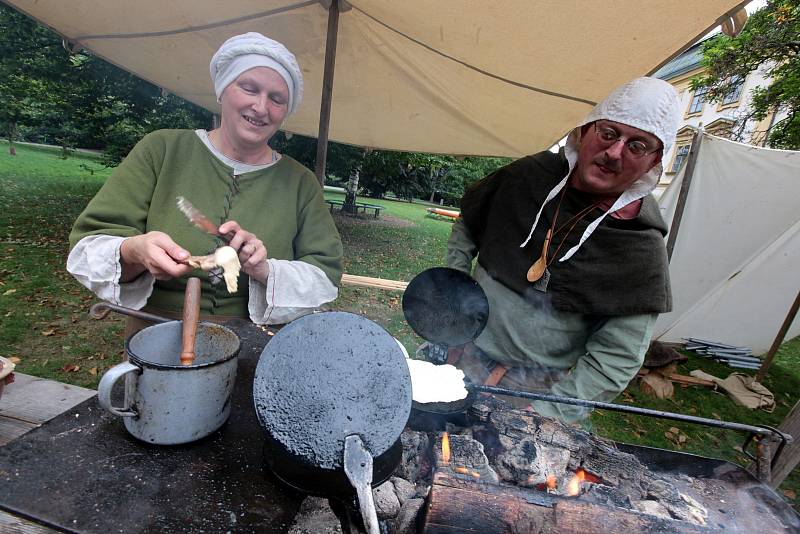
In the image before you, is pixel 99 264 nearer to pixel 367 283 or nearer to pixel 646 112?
pixel 646 112

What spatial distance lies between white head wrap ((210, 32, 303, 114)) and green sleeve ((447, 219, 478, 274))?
1.35 metres

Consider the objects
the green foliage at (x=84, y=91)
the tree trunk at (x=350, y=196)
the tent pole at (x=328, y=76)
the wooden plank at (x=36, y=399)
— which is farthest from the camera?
the tree trunk at (x=350, y=196)

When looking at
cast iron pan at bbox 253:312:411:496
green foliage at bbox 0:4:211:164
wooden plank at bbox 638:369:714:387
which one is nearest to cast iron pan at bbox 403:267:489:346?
cast iron pan at bbox 253:312:411:496

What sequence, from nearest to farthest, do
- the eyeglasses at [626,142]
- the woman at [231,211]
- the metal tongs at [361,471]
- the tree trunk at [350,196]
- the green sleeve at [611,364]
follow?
the metal tongs at [361,471] → the woman at [231,211] → the eyeglasses at [626,142] → the green sleeve at [611,364] → the tree trunk at [350,196]

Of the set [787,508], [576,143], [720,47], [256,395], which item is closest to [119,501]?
[256,395]

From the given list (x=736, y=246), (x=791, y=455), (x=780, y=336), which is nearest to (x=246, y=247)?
(x=791, y=455)

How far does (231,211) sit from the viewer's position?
1.72 meters

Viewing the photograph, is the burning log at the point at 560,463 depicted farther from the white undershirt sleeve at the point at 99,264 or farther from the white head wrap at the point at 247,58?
the white head wrap at the point at 247,58

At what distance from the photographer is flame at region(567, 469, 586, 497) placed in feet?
4.49

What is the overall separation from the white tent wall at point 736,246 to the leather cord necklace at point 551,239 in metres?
3.89

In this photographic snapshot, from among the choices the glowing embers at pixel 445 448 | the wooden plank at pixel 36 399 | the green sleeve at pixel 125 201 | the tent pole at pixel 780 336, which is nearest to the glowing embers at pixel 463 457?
the glowing embers at pixel 445 448

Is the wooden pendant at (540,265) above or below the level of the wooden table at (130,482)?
above

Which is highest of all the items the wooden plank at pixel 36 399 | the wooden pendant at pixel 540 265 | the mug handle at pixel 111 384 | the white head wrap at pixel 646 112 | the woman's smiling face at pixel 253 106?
the white head wrap at pixel 646 112

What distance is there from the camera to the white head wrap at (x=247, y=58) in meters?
1.60
